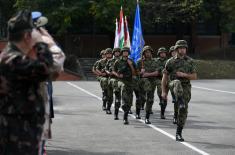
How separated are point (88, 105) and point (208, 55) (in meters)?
30.2

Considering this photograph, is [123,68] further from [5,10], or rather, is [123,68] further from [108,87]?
[5,10]

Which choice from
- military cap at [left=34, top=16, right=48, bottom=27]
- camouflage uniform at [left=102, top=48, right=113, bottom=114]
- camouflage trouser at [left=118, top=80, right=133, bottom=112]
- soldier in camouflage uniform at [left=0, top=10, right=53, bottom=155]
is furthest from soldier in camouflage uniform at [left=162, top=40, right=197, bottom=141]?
soldier in camouflage uniform at [left=0, top=10, right=53, bottom=155]

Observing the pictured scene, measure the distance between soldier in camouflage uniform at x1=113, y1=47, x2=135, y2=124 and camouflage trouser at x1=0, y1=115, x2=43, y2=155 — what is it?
9360mm

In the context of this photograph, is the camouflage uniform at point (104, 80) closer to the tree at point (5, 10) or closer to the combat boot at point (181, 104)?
the combat boot at point (181, 104)

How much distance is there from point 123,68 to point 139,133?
2.60 meters

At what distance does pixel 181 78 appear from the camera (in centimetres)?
1080

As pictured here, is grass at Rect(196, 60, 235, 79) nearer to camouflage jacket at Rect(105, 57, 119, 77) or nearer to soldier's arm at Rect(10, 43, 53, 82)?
camouflage jacket at Rect(105, 57, 119, 77)

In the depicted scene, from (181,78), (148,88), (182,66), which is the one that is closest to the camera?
(181,78)

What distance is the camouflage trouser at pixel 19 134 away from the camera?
14.2 feet

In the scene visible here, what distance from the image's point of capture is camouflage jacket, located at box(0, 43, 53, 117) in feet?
13.7

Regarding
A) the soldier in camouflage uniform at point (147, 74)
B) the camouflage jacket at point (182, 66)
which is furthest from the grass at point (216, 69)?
the camouflage jacket at point (182, 66)

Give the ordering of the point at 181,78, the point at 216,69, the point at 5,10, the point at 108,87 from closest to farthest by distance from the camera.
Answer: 1. the point at 181,78
2. the point at 108,87
3. the point at 216,69
4. the point at 5,10

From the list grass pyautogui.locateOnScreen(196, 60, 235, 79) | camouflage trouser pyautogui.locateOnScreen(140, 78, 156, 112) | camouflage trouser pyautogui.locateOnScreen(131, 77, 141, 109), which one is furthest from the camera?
grass pyautogui.locateOnScreen(196, 60, 235, 79)

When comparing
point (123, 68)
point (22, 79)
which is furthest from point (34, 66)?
point (123, 68)
